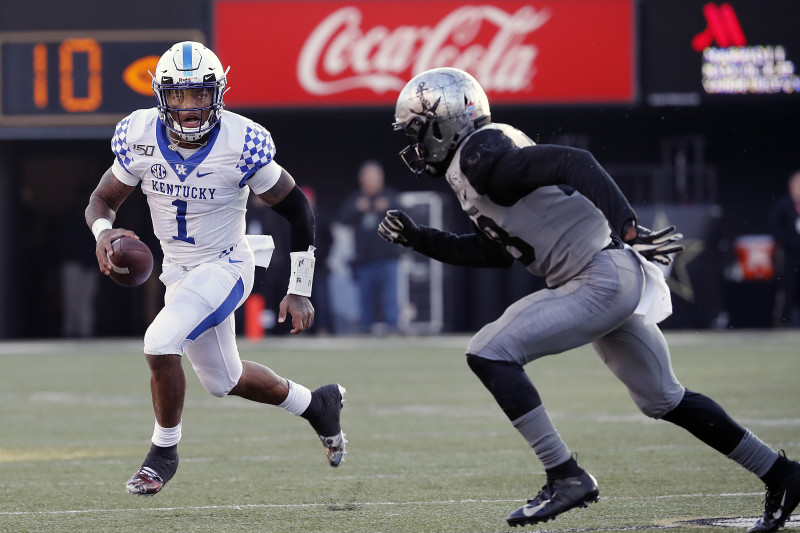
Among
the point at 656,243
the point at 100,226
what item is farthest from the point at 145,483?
the point at 656,243

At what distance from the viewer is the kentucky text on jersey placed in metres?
5.87

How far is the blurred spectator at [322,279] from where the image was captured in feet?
54.4

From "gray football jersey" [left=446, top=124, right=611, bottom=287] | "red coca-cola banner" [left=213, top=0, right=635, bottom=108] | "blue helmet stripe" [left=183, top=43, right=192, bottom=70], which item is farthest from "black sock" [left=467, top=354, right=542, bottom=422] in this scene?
"red coca-cola banner" [left=213, top=0, right=635, bottom=108]

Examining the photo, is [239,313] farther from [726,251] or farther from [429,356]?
[726,251]

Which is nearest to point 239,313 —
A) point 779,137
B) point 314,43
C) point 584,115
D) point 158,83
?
point 314,43

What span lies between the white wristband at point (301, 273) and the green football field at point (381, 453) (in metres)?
0.87

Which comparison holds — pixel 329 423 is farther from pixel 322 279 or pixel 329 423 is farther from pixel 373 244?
pixel 322 279

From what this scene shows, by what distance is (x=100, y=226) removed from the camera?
5.82 metres

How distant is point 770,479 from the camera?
5.02 m

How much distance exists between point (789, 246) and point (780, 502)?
36.3 ft

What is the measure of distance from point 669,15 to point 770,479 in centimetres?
1240

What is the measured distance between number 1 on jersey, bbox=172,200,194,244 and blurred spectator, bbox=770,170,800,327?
10.3 metres

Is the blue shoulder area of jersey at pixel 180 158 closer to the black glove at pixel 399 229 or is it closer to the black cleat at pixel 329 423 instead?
the black glove at pixel 399 229

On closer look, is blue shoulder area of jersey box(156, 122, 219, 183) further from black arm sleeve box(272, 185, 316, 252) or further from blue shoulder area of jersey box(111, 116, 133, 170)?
black arm sleeve box(272, 185, 316, 252)
